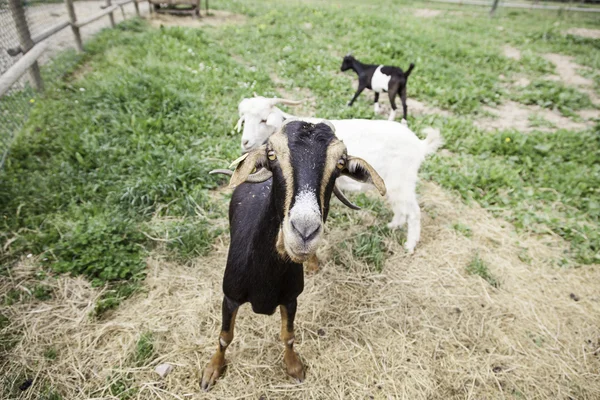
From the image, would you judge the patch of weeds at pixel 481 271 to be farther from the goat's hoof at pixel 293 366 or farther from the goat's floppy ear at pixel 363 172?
the goat's floppy ear at pixel 363 172

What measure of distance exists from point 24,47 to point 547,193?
8.19 metres

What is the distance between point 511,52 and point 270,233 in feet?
38.5

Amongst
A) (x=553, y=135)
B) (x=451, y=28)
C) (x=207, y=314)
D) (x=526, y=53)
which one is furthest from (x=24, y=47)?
(x=451, y=28)

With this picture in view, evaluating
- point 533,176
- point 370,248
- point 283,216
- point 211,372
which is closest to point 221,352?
point 211,372

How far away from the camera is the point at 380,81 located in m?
5.91

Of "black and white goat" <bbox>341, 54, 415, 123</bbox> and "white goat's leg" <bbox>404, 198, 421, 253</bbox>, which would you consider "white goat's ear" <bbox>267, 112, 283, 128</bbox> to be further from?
"black and white goat" <bbox>341, 54, 415, 123</bbox>

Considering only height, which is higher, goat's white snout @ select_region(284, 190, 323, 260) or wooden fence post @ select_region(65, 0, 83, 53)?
wooden fence post @ select_region(65, 0, 83, 53)

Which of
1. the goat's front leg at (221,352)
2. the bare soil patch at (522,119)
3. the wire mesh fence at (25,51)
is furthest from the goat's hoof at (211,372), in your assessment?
the bare soil patch at (522,119)

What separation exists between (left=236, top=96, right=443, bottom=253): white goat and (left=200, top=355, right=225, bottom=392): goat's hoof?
203cm

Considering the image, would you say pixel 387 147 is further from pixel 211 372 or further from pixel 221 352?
pixel 211 372

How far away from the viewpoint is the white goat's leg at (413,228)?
3543 millimetres

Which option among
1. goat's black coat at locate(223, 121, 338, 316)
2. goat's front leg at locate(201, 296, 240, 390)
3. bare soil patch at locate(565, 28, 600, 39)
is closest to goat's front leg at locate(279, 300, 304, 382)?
goat's black coat at locate(223, 121, 338, 316)

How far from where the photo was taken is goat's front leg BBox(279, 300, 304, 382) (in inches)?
89.7

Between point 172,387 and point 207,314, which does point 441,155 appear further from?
point 172,387
